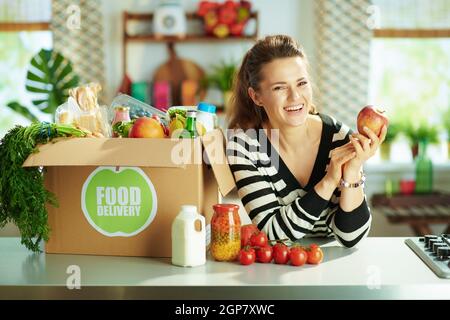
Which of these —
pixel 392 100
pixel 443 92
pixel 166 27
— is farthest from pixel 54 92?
pixel 443 92

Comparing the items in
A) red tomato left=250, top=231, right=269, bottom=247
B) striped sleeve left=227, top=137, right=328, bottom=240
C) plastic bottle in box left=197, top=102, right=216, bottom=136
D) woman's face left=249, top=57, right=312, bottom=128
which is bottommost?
red tomato left=250, top=231, right=269, bottom=247

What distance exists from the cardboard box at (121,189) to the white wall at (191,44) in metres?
3.02

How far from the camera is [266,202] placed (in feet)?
5.64

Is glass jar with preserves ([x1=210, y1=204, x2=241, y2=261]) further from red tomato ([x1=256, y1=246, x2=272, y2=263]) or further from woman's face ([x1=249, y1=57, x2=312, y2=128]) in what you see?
woman's face ([x1=249, y1=57, x2=312, y2=128])

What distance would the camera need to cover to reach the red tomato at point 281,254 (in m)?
1.51

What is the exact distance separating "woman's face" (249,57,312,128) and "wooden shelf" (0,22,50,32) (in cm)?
323

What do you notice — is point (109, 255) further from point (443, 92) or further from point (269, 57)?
point (443, 92)

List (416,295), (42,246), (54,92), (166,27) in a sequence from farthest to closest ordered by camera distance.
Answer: (166,27) < (54,92) < (42,246) < (416,295)

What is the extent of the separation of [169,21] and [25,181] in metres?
3.04

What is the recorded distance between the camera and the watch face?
4.40m

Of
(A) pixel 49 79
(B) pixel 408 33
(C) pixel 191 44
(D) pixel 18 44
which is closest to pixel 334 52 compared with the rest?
(B) pixel 408 33

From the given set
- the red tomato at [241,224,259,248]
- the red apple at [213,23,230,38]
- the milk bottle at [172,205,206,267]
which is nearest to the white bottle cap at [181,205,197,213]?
the milk bottle at [172,205,206,267]

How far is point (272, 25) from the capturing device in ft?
15.0
